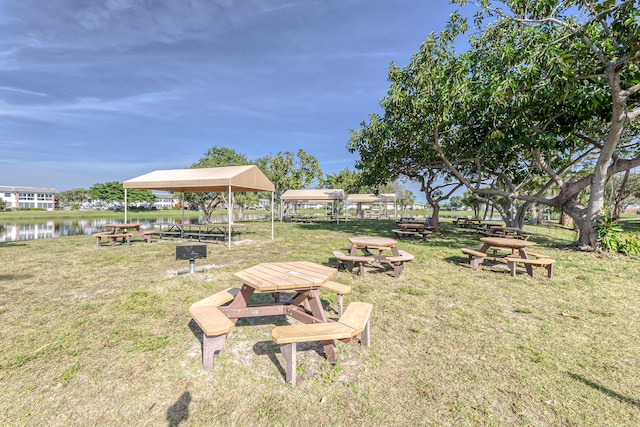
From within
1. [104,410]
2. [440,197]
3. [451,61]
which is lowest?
[104,410]

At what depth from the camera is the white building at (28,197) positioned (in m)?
69.4

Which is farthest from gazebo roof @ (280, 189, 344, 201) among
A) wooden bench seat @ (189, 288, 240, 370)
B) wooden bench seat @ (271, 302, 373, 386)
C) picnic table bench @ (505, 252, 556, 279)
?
wooden bench seat @ (271, 302, 373, 386)

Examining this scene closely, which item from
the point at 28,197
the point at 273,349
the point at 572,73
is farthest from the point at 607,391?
the point at 28,197

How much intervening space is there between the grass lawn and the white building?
302ft

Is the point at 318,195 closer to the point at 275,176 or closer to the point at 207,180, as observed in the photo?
the point at 275,176

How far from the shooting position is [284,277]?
10.6ft

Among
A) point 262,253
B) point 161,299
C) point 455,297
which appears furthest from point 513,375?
point 262,253

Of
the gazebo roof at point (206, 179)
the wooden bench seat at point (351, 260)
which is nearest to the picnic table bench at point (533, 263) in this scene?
the wooden bench seat at point (351, 260)

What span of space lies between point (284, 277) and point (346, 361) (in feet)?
3.67

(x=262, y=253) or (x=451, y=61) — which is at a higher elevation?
(x=451, y=61)

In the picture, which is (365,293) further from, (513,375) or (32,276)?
(32,276)

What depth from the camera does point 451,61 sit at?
399 inches

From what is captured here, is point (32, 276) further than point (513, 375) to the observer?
Yes

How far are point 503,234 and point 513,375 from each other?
37.5 ft
